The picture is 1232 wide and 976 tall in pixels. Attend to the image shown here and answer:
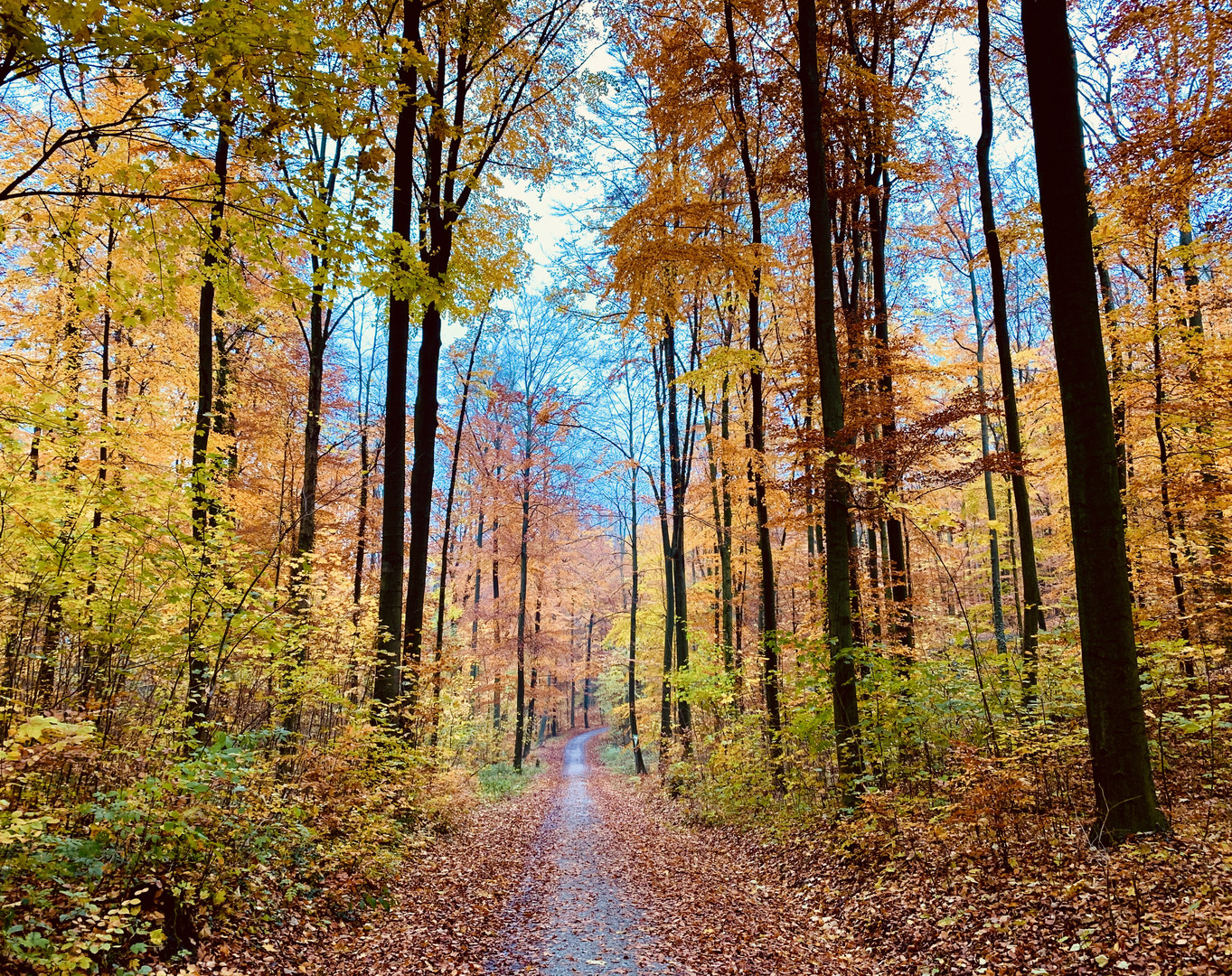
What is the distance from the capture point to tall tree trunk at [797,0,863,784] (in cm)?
805

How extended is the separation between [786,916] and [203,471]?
7578 mm

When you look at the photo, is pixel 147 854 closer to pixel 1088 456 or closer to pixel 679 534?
pixel 1088 456

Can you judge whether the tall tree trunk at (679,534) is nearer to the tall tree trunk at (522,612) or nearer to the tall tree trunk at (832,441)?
the tall tree trunk at (522,612)

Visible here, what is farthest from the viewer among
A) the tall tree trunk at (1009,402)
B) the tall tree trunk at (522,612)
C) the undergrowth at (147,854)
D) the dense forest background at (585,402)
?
Answer: the tall tree trunk at (522,612)

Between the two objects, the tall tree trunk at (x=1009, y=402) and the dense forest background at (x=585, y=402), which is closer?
the dense forest background at (x=585, y=402)

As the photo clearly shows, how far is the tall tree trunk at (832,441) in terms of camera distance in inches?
317

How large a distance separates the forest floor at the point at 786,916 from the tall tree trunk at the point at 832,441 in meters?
1.48

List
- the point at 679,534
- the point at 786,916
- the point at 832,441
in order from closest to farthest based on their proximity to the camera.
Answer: the point at 786,916 → the point at 832,441 → the point at 679,534

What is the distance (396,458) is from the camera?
949 centimetres

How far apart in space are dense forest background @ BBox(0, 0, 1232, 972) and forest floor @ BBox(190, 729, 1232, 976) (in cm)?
16

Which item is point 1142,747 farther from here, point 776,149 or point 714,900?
point 776,149

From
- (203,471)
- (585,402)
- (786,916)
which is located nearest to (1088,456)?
(786,916)

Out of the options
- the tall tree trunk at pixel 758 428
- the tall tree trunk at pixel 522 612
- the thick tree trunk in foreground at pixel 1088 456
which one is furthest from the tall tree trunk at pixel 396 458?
the tall tree trunk at pixel 522 612

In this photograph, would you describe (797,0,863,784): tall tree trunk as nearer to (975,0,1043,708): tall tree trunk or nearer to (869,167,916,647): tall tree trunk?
(869,167,916,647): tall tree trunk
